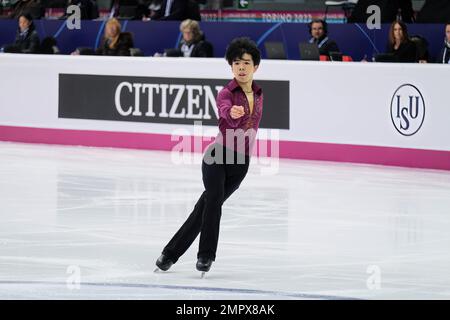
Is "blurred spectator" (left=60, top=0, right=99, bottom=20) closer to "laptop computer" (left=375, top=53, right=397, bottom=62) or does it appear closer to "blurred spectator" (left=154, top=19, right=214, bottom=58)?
"blurred spectator" (left=154, top=19, right=214, bottom=58)

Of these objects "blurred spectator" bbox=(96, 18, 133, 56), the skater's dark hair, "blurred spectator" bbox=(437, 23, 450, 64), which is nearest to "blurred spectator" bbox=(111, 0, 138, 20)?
"blurred spectator" bbox=(96, 18, 133, 56)

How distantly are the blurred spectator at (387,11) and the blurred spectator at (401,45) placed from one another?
1.21 metres

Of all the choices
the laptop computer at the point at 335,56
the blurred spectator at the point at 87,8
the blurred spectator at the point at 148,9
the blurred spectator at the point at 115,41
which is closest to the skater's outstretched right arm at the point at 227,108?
the laptop computer at the point at 335,56

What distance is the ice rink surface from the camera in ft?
20.1

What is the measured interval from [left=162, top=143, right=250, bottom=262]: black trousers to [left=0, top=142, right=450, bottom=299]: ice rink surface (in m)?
0.21

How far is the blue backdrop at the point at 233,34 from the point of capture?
13.3m

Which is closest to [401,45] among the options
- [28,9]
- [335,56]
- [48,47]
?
[335,56]

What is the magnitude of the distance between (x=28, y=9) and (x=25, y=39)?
201 cm


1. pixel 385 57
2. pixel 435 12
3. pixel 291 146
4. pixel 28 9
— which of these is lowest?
pixel 291 146

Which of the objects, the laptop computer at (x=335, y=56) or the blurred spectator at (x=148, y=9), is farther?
the blurred spectator at (x=148, y=9)

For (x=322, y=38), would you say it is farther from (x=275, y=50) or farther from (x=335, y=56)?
(x=275, y=50)

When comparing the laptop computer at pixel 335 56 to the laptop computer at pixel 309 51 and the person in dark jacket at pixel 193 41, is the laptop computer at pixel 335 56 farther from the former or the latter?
the person in dark jacket at pixel 193 41

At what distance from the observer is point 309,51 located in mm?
12844
